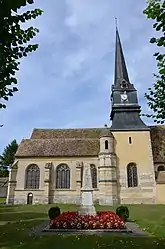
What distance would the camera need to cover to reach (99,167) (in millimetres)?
34219

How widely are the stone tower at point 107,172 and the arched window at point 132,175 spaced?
216 cm

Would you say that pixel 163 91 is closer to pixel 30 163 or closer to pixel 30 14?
pixel 30 14

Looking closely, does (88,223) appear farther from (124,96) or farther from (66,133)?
(66,133)

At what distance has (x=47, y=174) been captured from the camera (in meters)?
34.5

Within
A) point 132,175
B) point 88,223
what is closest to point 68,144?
point 132,175

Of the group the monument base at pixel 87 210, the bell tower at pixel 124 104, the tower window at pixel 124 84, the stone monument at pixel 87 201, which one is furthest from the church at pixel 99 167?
the monument base at pixel 87 210

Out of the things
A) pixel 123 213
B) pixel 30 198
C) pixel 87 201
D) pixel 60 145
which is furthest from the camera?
pixel 60 145

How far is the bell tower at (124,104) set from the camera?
37.3 meters

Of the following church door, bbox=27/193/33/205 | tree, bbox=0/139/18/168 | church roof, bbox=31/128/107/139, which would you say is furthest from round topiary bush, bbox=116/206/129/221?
tree, bbox=0/139/18/168

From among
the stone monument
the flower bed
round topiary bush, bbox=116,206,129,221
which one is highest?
the stone monument

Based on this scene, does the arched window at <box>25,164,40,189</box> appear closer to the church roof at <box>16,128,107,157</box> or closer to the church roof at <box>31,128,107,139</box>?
the church roof at <box>16,128,107,157</box>

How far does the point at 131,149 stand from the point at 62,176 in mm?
10117

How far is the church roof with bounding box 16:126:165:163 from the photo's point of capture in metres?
36.0

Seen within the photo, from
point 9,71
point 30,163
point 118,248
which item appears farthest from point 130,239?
point 30,163
